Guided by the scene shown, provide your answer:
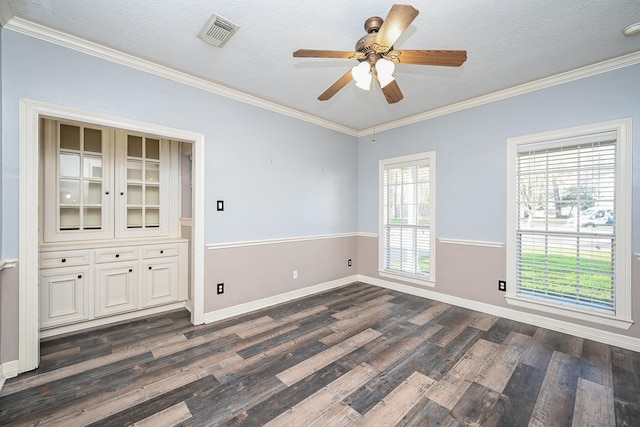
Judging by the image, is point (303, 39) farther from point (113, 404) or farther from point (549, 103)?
point (113, 404)

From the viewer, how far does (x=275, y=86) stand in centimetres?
315

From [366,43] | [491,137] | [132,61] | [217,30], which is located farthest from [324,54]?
[491,137]

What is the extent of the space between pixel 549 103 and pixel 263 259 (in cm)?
382

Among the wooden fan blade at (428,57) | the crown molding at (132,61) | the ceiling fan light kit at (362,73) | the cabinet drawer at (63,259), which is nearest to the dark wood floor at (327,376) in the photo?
the cabinet drawer at (63,259)

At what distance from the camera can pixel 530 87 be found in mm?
3033

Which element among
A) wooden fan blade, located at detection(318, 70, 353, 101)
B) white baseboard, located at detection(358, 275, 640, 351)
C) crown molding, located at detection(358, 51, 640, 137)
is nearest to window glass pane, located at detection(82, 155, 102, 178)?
wooden fan blade, located at detection(318, 70, 353, 101)

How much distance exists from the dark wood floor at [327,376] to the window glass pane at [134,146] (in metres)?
2.05

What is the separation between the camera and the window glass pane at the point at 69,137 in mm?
2975

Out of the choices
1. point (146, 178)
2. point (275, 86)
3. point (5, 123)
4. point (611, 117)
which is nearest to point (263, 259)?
point (146, 178)

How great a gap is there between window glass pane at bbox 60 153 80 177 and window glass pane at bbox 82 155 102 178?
0.06 metres

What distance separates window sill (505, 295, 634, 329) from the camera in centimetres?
256

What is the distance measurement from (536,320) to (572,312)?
1.12 ft

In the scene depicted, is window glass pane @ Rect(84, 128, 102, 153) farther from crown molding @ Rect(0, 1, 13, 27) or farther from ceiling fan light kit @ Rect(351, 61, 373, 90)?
ceiling fan light kit @ Rect(351, 61, 373, 90)

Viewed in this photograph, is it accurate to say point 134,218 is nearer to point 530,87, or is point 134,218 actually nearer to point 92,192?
point 92,192
